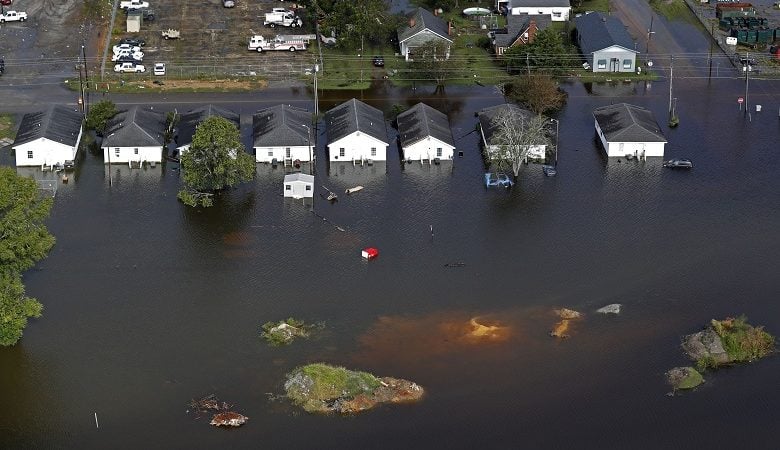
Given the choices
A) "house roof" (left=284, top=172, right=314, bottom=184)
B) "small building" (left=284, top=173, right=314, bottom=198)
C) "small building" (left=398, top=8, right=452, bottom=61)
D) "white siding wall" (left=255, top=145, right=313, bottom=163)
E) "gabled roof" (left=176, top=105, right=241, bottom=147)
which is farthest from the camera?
"small building" (left=398, top=8, right=452, bottom=61)

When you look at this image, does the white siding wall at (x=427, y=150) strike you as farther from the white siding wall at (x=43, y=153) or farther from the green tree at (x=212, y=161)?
the white siding wall at (x=43, y=153)

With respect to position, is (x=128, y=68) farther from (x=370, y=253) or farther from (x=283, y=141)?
(x=370, y=253)

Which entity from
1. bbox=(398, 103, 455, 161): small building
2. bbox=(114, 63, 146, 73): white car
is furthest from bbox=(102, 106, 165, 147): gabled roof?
bbox=(398, 103, 455, 161): small building

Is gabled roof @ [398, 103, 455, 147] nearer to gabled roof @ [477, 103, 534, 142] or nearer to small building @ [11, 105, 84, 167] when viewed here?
gabled roof @ [477, 103, 534, 142]

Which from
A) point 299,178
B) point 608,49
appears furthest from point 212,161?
point 608,49

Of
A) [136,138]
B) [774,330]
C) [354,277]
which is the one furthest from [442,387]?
[136,138]

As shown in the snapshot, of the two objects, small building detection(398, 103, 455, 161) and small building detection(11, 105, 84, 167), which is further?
small building detection(398, 103, 455, 161)

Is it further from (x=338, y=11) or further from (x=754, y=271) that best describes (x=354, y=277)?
(x=338, y=11)

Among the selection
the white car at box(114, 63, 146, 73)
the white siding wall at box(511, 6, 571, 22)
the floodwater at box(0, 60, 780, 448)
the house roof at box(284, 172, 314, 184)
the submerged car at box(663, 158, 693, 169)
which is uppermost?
the white siding wall at box(511, 6, 571, 22)
